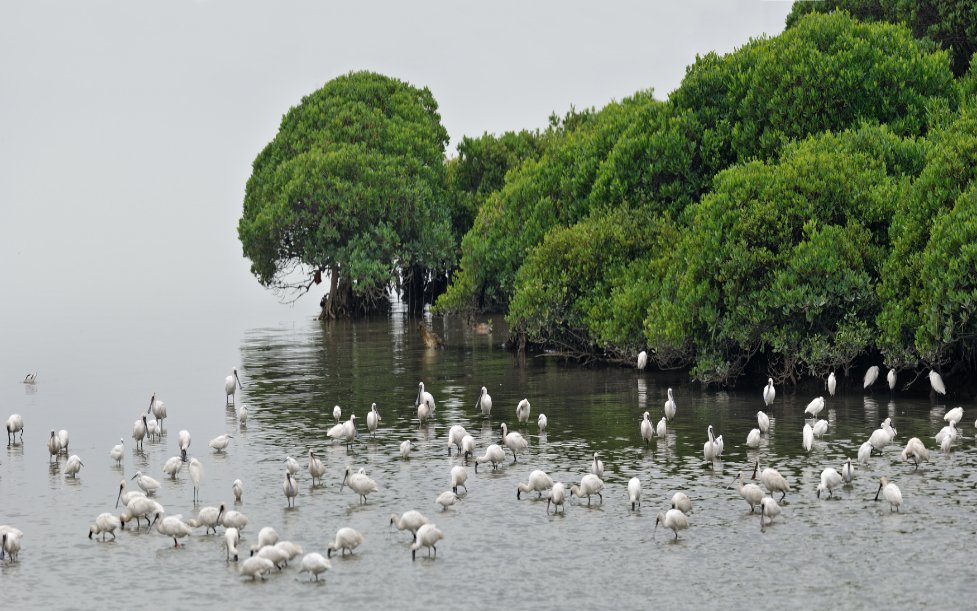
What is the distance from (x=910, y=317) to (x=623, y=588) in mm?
20101

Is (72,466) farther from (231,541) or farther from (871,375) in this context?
(871,375)

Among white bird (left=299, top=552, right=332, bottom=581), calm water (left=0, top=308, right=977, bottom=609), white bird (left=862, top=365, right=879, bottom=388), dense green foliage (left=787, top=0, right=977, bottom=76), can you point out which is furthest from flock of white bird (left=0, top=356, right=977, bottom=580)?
dense green foliage (left=787, top=0, right=977, bottom=76)

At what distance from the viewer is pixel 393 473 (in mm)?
30781

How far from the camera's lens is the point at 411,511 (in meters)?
24.6

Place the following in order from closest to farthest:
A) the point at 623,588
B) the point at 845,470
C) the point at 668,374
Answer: the point at 623,588, the point at 845,470, the point at 668,374

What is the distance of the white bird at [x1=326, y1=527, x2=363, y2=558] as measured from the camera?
2330 centimetres

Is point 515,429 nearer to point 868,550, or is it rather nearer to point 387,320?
point 868,550

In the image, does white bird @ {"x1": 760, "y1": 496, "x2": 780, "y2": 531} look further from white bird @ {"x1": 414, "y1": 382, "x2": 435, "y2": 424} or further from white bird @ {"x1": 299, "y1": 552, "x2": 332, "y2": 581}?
white bird @ {"x1": 414, "y1": 382, "x2": 435, "y2": 424}

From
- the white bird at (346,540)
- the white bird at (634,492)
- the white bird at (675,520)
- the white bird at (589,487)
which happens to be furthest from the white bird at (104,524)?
the white bird at (675,520)

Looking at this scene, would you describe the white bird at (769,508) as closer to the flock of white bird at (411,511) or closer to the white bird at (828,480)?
the flock of white bird at (411,511)

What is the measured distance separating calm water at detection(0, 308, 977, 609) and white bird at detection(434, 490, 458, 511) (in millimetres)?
322

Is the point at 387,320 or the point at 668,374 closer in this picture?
the point at 668,374

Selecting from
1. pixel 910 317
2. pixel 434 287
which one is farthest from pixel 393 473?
pixel 434 287

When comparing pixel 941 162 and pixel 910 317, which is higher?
pixel 941 162
